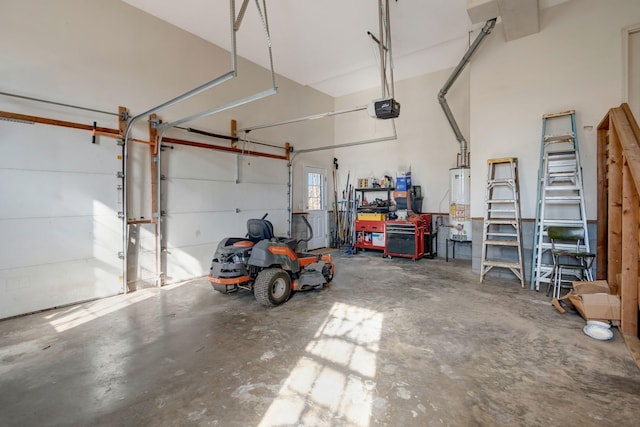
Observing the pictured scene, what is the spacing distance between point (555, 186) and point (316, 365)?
424 cm

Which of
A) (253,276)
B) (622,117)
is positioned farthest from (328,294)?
(622,117)

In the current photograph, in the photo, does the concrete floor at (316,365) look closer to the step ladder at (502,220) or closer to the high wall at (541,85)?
the step ladder at (502,220)

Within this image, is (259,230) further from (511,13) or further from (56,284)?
(511,13)

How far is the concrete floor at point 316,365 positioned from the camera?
173 centimetres

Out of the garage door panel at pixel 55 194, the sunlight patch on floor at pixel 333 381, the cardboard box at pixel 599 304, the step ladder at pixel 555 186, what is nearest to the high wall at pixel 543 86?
the step ladder at pixel 555 186

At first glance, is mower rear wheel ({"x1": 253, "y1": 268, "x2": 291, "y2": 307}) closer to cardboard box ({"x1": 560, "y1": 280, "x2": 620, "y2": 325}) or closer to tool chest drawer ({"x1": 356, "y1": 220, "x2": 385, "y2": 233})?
cardboard box ({"x1": 560, "y1": 280, "x2": 620, "y2": 325})

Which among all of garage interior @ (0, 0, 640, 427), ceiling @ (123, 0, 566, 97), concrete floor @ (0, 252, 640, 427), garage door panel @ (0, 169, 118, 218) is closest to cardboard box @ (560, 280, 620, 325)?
garage interior @ (0, 0, 640, 427)

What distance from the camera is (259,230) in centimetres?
391

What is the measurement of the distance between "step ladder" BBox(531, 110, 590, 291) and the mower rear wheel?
11.8 feet

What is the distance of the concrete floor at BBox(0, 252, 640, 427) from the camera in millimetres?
1733

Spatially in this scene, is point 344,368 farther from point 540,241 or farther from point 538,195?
point 538,195

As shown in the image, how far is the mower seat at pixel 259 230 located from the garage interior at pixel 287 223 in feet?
1.88

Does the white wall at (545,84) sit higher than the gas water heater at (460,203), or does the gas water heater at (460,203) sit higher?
the white wall at (545,84)

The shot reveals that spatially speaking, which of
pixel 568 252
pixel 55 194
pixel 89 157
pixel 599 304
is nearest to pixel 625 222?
pixel 599 304
